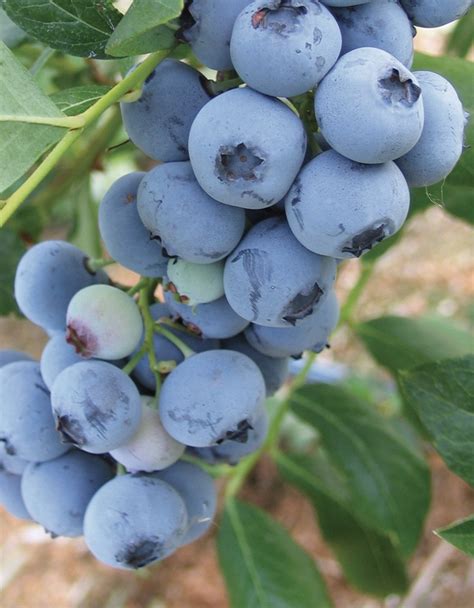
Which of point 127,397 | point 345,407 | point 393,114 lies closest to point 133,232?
point 127,397

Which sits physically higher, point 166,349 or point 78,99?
point 78,99

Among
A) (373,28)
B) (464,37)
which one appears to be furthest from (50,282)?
(464,37)

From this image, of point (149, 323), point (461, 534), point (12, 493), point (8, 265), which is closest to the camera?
point (461, 534)

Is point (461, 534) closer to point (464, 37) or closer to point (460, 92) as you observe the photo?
point (460, 92)

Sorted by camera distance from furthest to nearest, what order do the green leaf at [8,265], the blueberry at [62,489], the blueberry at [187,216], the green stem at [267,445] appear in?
the green stem at [267,445] → the green leaf at [8,265] → the blueberry at [62,489] → the blueberry at [187,216]

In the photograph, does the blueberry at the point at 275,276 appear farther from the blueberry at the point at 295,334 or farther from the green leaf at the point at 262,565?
the green leaf at the point at 262,565

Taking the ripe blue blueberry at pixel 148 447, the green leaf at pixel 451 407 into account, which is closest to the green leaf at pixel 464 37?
the green leaf at pixel 451 407

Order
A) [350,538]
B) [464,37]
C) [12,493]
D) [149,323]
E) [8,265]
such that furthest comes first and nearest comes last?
[350,538] < [464,37] < [8,265] < [12,493] < [149,323]

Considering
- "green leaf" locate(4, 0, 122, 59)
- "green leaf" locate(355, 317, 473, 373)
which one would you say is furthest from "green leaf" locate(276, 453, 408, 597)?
"green leaf" locate(4, 0, 122, 59)
